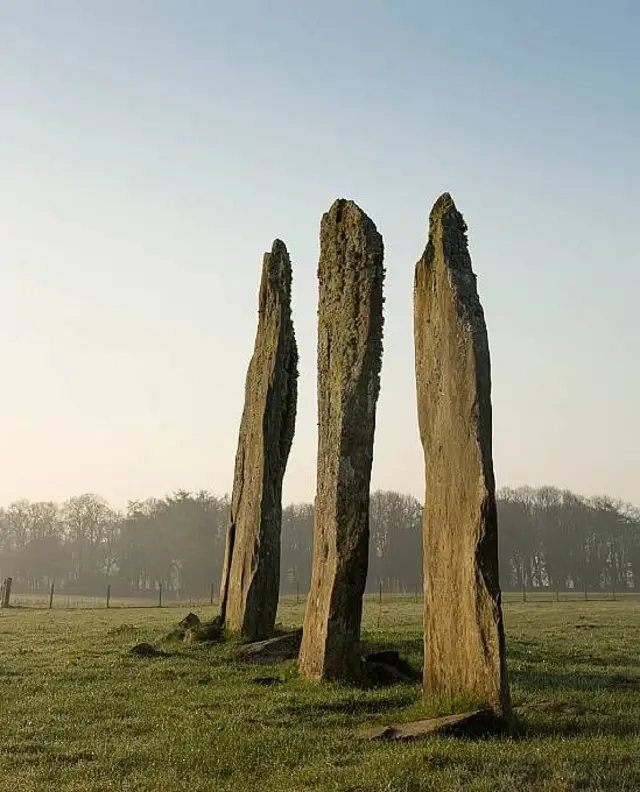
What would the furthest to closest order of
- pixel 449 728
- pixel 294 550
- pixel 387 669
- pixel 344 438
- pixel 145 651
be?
1. pixel 294 550
2. pixel 145 651
3. pixel 344 438
4. pixel 387 669
5. pixel 449 728

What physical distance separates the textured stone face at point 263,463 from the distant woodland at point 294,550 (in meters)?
69.2

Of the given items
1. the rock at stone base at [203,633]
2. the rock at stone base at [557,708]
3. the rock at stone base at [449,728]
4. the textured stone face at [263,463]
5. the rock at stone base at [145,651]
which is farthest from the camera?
the textured stone face at [263,463]

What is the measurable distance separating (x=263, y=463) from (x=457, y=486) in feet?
28.7

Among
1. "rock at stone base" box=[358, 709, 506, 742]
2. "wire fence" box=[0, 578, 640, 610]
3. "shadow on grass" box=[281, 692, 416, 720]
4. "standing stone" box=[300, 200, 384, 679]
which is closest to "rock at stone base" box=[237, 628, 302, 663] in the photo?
"standing stone" box=[300, 200, 384, 679]

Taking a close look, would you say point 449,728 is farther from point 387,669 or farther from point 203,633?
point 203,633

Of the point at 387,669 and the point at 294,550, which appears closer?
the point at 387,669

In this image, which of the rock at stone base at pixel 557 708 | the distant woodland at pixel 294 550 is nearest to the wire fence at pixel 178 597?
the distant woodland at pixel 294 550

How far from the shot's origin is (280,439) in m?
18.6

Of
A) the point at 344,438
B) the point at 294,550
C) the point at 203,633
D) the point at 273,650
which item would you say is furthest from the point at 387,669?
the point at 294,550

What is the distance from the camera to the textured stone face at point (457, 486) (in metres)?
9.09

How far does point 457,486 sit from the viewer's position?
32.0 ft

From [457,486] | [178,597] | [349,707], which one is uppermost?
[178,597]

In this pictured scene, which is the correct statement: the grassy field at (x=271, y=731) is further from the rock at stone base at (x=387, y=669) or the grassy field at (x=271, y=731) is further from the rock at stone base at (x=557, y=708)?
the rock at stone base at (x=387, y=669)

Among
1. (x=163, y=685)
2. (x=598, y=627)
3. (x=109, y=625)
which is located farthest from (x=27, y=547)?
(x=163, y=685)
